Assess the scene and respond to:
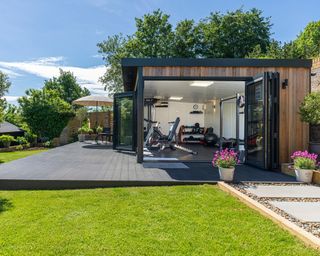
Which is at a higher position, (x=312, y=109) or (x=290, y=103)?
(x=290, y=103)

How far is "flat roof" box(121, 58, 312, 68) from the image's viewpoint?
7.60m

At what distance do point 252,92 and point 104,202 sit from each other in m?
5.17

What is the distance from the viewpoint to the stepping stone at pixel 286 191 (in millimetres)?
4766

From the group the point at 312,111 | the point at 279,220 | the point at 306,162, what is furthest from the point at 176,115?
the point at 279,220

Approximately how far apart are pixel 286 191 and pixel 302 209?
3.56 ft

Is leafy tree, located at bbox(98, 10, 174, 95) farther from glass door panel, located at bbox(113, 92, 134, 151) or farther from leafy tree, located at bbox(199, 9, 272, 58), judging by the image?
glass door panel, located at bbox(113, 92, 134, 151)

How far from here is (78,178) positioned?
5.50 metres

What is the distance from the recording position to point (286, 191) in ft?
16.6

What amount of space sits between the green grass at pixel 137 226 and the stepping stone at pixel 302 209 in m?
0.47

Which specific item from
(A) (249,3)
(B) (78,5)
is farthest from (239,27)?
(B) (78,5)

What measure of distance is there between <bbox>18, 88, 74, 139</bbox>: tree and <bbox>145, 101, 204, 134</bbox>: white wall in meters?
5.89

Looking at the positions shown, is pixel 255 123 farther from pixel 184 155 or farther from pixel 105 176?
pixel 105 176

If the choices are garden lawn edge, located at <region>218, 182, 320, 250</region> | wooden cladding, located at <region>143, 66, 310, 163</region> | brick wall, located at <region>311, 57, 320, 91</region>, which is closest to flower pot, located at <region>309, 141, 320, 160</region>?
wooden cladding, located at <region>143, 66, 310, 163</region>

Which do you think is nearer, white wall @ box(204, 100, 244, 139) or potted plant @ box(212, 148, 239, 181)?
potted plant @ box(212, 148, 239, 181)
